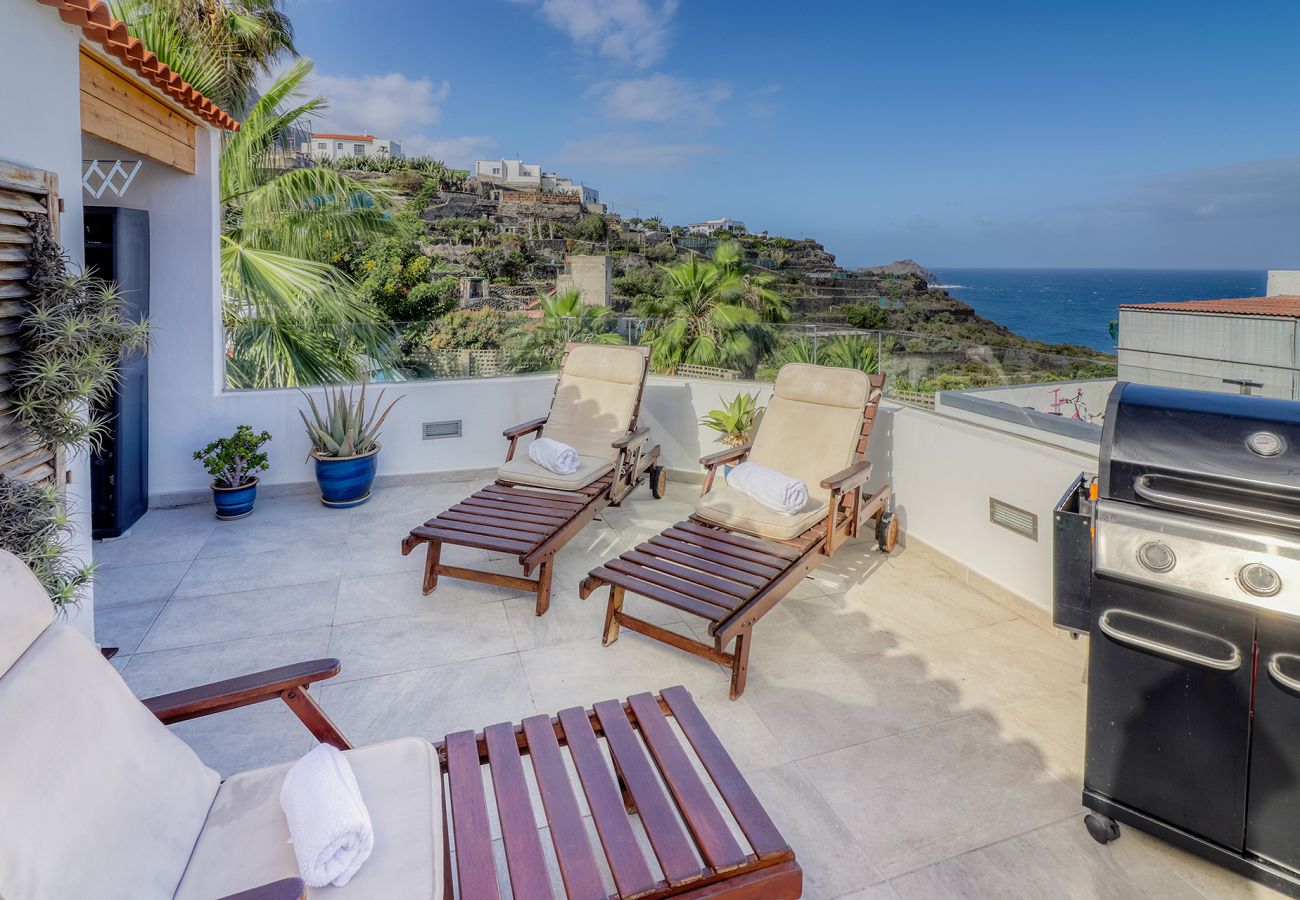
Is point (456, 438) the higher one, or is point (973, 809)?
point (456, 438)

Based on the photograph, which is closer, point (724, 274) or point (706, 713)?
point (706, 713)

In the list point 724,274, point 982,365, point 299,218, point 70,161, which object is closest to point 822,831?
point 982,365

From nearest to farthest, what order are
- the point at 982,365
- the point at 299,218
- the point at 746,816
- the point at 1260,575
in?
the point at 746,816, the point at 1260,575, the point at 982,365, the point at 299,218

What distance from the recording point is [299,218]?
8.32 metres

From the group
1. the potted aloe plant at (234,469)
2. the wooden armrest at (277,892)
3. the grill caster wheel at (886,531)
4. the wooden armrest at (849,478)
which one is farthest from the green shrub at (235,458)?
the wooden armrest at (277,892)

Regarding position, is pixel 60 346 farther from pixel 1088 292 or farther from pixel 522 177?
pixel 522 177

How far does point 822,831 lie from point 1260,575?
1.34 metres

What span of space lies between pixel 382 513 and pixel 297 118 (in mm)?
6299

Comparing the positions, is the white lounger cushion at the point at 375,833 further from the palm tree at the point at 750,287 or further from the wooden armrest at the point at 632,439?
the palm tree at the point at 750,287

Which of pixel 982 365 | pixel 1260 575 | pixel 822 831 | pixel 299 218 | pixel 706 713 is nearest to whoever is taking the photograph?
pixel 1260 575

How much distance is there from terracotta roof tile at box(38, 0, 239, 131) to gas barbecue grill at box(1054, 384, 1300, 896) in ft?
13.1

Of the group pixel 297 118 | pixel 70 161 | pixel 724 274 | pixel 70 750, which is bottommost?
pixel 70 750

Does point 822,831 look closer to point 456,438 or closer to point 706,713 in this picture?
point 706,713

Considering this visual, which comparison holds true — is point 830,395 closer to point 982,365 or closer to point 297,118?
point 982,365
